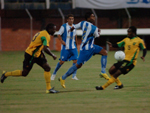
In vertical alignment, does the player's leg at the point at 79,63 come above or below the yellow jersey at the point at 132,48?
below

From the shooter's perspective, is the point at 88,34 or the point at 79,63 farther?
the point at 88,34

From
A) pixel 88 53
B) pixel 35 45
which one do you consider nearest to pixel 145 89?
pixel 88 53

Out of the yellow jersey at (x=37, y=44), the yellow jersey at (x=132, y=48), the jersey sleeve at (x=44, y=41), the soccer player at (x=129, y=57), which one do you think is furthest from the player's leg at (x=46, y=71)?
the yellow jersey at (x=132, y=48)

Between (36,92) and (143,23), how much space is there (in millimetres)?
27352

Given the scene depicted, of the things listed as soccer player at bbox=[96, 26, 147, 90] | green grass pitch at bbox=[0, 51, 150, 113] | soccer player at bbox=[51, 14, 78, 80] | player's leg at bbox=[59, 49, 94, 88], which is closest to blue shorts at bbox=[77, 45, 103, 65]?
player's leg at bbox=[59, 49, 94, 88]

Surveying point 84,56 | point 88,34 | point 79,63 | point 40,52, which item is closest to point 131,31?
point 88,34

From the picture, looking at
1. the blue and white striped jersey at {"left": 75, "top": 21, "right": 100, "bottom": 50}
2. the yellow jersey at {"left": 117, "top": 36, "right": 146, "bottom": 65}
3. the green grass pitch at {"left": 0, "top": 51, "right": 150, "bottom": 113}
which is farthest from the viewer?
the blue and white striped jersey at {"left": 75, "top": 21, "right": 100, "bottom": 50}

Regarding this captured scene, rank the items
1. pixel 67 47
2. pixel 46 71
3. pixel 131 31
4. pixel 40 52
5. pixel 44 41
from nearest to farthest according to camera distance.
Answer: pixel 44 41 < pixel 46 71 < pixel 40 52 < pixel 131 31 < pixel 67 47

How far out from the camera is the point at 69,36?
10430 millimetres

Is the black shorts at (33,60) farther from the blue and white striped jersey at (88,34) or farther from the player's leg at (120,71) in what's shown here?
the player's leg at (120,71)

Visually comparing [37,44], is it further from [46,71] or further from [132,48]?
A: [132,48]

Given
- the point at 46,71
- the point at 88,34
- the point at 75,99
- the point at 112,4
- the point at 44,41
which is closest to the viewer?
the point at 75,99

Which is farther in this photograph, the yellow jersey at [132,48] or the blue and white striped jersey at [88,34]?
the blue and white striped jersey at [88,34]

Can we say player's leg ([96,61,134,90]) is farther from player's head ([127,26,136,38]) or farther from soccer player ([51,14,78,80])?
soccer player ([51,14,78,80])
